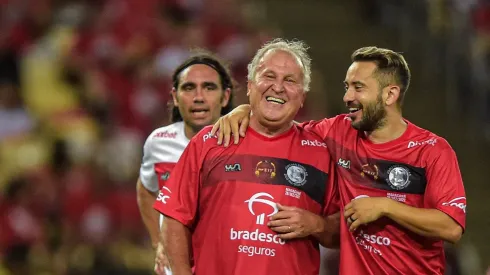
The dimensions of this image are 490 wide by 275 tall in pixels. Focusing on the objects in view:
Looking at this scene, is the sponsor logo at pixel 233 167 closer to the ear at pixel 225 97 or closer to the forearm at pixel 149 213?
the ear at pixel 225 97

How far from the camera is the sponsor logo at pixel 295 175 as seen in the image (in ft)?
15.5

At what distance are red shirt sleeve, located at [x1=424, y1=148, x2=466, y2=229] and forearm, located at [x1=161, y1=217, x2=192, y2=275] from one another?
3.83 ft

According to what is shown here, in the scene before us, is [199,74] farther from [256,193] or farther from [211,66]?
[256,193]

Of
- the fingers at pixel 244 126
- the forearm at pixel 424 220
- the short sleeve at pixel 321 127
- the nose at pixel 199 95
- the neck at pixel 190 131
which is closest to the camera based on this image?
the forearm at pixel 424 220

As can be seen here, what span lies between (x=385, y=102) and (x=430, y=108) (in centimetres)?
693

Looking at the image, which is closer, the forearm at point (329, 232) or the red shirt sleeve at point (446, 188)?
the red shirt sleeve at point (446, 188)

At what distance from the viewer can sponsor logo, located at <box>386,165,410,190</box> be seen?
4664 mm

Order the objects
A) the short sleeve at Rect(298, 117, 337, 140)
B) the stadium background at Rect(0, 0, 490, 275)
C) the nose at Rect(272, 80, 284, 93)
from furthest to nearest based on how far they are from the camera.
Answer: the stadium background at Rect(0, 0, 490, 275) → the short sleeve at Rect(298, 117, 337, 140) → the nose at Rect(272, 80, 284, 93)

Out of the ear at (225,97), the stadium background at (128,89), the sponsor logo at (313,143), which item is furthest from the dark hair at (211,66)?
the stadium background at (128,89)

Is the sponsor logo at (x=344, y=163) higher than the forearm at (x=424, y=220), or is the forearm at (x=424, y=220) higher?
the sponsor logo at (x=344, y=163)

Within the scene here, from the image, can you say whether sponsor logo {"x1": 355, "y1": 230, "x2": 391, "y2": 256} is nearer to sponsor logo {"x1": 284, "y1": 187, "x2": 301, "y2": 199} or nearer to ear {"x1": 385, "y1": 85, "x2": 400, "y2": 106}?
sponsor logo {"x1": 284, "y1": 187, "x2": 301, "y2": 199}

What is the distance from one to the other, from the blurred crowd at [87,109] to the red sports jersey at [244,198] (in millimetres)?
4143

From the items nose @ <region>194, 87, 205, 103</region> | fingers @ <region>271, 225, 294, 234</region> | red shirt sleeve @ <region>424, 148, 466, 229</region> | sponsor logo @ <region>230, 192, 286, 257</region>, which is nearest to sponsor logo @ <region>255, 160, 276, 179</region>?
sponsor logo @ <region>230, 192, 286, 257</region>

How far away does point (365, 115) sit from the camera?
4.74 meters
